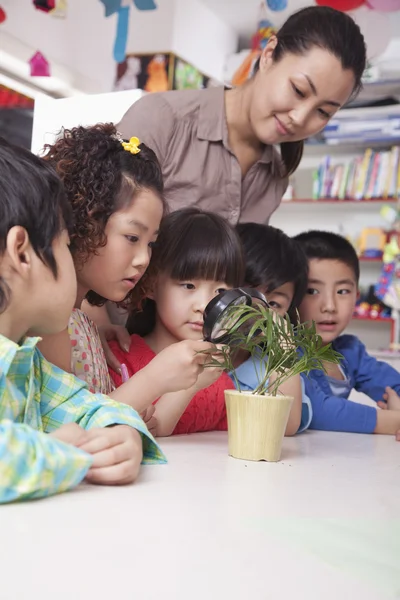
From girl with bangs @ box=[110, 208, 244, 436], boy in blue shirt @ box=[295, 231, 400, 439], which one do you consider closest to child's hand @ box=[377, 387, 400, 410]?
boy in blue shirt @ box=[295, 231, 400, 439]

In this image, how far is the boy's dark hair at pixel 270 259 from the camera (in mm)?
1581

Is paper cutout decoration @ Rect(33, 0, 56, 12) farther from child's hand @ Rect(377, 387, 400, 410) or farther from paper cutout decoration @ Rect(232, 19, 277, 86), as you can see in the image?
child's hand @ Rect(377, 387, 400, 410)

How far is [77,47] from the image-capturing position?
4008 millimetres

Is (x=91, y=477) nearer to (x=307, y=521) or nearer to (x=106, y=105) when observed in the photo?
(x=307, y=521)

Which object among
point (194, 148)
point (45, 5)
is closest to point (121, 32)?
point (45, 5)

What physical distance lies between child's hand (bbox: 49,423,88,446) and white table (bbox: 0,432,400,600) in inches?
2.1

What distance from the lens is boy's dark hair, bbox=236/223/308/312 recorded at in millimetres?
1581

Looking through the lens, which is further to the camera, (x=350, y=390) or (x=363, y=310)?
(x=363, y=310)

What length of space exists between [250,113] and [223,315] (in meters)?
0.85

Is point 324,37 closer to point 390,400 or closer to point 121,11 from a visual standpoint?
point 390,400

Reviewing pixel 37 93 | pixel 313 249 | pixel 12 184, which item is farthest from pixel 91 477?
pixel 37 93

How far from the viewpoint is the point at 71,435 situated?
2.46ft

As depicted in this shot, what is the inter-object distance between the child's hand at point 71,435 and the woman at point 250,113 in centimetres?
74

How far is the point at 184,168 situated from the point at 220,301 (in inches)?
30.3
